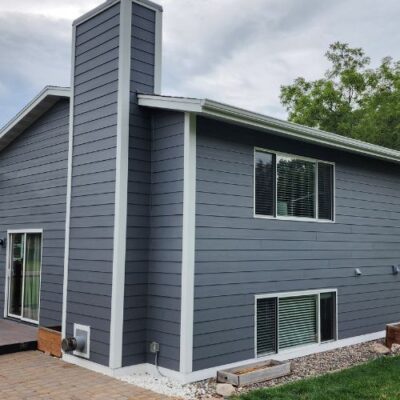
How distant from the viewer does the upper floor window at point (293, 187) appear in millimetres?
7098

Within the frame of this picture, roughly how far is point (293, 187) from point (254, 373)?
114 inches

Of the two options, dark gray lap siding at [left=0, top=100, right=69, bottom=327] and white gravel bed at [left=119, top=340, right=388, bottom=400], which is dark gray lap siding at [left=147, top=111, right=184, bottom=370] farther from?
dark gray lap siding at [left=0, top=100, right=69, bottom=327]

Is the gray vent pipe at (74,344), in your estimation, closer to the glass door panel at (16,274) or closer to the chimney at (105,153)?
→ the chimney at (105,153)

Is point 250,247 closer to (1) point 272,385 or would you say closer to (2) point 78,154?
(1) point 272,385

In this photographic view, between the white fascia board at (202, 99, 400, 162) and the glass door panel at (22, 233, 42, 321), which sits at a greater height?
the white fascia board at (202, 99, 400, 162)

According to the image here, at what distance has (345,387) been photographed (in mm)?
5555

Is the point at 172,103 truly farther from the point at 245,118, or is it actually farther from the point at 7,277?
the point at 7,277

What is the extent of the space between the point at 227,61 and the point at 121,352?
12921mm

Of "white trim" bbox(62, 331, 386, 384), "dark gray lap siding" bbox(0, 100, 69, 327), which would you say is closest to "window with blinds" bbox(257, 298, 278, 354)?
"white trim" bbox(62, 331, 386, 384)

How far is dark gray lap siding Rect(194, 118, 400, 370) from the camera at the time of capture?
246 inches

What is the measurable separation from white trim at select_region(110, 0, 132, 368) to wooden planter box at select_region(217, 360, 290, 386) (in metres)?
1.33

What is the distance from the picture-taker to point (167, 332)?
6105 millimetres

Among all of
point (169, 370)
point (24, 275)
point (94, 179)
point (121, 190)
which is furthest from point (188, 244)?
point (24, 275)

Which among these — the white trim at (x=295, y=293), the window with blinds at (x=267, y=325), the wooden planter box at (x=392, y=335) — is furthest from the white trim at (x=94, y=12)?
the wooden planter box at (x=392, y=335)
